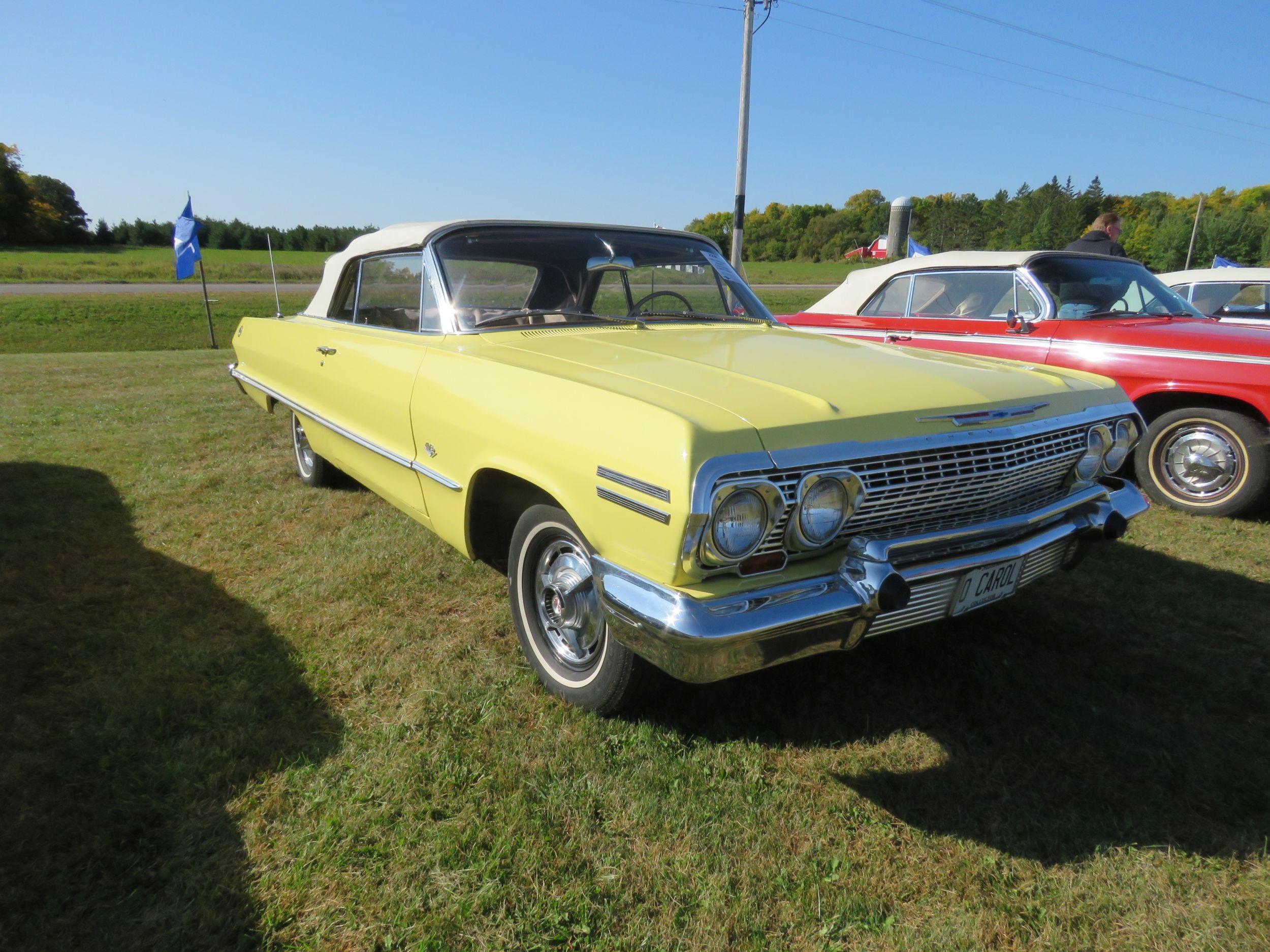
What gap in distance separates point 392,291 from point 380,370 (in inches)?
20.6

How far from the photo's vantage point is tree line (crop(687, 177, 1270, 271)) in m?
54.9

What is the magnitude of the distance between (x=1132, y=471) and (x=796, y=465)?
4.55m

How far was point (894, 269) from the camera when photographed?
6.23 meters

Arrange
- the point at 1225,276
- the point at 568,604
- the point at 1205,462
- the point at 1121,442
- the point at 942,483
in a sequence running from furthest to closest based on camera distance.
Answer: the point at 1225,276 < the point at 1205,462 < the point at 1121,442 < the point at 568,604 < the point at 942,483

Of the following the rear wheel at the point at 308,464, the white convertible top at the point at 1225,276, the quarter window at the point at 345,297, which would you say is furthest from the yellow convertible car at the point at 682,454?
the white convertible top at the point at 1225,276

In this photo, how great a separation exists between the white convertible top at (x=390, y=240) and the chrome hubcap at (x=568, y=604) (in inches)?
64.4

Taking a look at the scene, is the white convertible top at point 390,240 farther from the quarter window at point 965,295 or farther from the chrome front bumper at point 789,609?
the quarter window at point 965,295

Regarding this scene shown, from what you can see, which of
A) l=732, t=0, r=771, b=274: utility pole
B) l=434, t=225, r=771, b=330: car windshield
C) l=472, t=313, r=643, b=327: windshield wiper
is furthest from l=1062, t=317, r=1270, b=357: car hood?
l=732, t=0, r=771, b=274: utility pole

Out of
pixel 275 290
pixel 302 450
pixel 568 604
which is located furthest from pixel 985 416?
pixel 275 290

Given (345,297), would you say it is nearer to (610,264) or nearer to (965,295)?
(610,264)

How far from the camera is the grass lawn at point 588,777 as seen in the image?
177 cm

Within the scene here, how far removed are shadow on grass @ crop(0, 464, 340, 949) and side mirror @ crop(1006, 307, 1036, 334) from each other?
4.73m

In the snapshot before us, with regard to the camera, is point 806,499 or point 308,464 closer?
point 806,499

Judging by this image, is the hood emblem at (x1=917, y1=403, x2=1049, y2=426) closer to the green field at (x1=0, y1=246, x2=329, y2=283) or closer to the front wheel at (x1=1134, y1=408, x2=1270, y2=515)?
the front wheel at (x1=1134, y1=408, x2=1270, y2=515)
